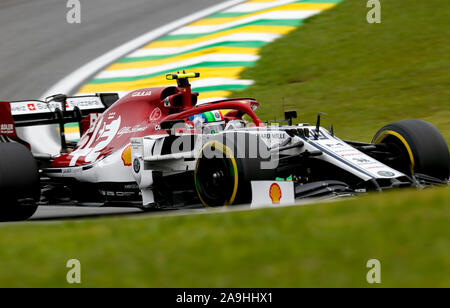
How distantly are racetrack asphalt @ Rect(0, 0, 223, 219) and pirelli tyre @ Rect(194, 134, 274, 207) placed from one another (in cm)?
832

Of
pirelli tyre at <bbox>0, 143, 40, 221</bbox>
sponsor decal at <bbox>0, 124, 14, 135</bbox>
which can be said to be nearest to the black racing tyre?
pirelli tyre at <bbox>0, 143, 40, 221</bbox>

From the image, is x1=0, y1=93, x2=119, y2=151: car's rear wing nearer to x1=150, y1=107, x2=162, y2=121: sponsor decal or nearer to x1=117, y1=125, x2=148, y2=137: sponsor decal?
x1=117, y1=125, x2=148, y2=137: sponsor decal

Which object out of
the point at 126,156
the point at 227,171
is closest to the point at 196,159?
the point at 227,171

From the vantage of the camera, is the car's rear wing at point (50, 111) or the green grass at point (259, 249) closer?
the green grass at point (259, 249)

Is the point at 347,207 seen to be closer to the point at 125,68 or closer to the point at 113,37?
the point at 125,68

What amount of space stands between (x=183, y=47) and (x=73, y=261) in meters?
11.9

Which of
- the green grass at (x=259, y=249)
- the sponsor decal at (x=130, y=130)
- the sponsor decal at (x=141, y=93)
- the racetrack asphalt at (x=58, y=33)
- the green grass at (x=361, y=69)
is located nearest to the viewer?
the green grass at (x=259, y=249)

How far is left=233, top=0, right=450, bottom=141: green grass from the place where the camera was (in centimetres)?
1323

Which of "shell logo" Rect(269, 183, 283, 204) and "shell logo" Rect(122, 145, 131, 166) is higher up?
"shell logo" Rect(122, 145, 131, 166)

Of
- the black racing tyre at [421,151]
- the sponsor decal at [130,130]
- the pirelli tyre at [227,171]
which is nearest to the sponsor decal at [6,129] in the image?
the sponsor decal at [130,130]

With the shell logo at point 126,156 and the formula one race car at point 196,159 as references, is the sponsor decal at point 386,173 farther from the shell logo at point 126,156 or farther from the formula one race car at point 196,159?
the shell logo at point 126,156

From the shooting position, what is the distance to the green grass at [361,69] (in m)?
13.2

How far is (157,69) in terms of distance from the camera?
50.3ft

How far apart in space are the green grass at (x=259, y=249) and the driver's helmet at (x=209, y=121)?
9.26ft
